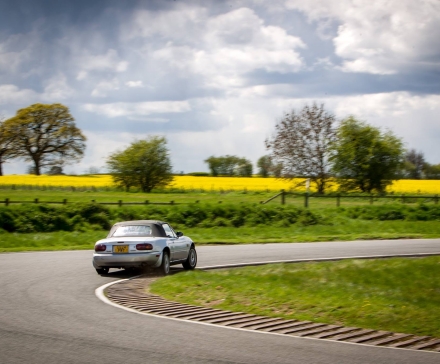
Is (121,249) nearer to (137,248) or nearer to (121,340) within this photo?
(137,248)

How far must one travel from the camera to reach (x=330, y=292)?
1208cm

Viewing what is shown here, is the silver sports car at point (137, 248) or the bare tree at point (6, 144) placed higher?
the bare tree at point (6, 144)

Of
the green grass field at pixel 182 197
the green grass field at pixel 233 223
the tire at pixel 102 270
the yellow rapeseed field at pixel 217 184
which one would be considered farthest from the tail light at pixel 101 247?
the yellow rapeseed field at pixel 217 184

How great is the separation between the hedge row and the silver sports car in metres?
14.7

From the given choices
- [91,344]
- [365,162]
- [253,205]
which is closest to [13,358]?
[91,344]

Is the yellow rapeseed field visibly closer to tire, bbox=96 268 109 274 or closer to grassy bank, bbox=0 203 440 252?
grassy bank, bbox=0 203 440 252

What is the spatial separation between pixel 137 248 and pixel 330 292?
5.32 m

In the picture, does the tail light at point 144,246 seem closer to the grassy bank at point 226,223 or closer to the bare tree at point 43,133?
the grassy bank at point 226,223

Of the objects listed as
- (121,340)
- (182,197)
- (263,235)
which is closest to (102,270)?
(121,340)

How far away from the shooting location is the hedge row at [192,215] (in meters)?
30.5

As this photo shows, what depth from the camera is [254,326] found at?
9.41 m

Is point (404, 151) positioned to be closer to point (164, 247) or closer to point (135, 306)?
point (164, 247)

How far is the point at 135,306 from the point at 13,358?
4015mm

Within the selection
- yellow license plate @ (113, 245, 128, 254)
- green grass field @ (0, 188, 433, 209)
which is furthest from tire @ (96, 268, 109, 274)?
green grass field @ (0, 188, 433, 209)
